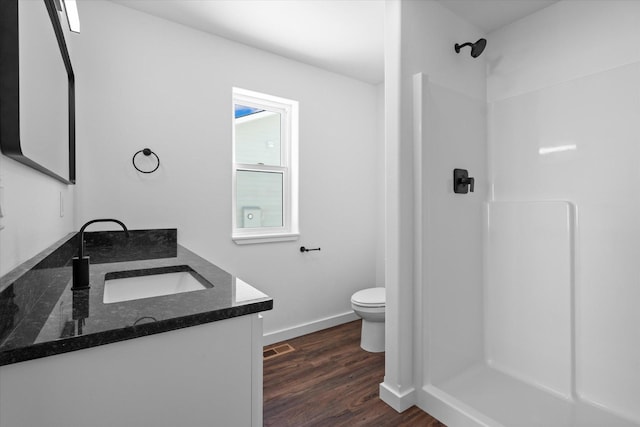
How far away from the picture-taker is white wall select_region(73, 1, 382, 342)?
2.07 m

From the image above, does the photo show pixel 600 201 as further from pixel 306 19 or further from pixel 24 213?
pixel 24 213

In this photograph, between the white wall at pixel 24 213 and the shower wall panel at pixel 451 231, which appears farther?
the shower wall panel at pixel 451 231

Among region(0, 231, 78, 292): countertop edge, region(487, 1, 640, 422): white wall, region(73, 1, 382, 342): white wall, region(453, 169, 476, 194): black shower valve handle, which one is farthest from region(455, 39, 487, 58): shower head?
region(0, 231, 78, 292): countertop edge

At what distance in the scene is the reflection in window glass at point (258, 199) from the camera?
8.97ft

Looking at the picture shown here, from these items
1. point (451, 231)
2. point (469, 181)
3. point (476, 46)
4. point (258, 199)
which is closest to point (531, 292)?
point (451, 231)

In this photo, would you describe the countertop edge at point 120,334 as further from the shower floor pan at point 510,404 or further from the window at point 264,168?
the window at point 264,168

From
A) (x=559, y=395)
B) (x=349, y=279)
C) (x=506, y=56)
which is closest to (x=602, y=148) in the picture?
(x=506, y=56)

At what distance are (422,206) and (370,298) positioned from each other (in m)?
1.03

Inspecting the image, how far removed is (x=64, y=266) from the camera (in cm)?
128

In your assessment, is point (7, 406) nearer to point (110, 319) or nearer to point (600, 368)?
point (110, 319)

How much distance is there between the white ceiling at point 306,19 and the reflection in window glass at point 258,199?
3.41ft

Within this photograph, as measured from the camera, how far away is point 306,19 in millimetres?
2273

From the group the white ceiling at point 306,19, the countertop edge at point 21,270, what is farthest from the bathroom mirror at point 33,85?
the white ceiling at point 306,19

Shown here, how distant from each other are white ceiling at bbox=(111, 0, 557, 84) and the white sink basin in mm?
1694
